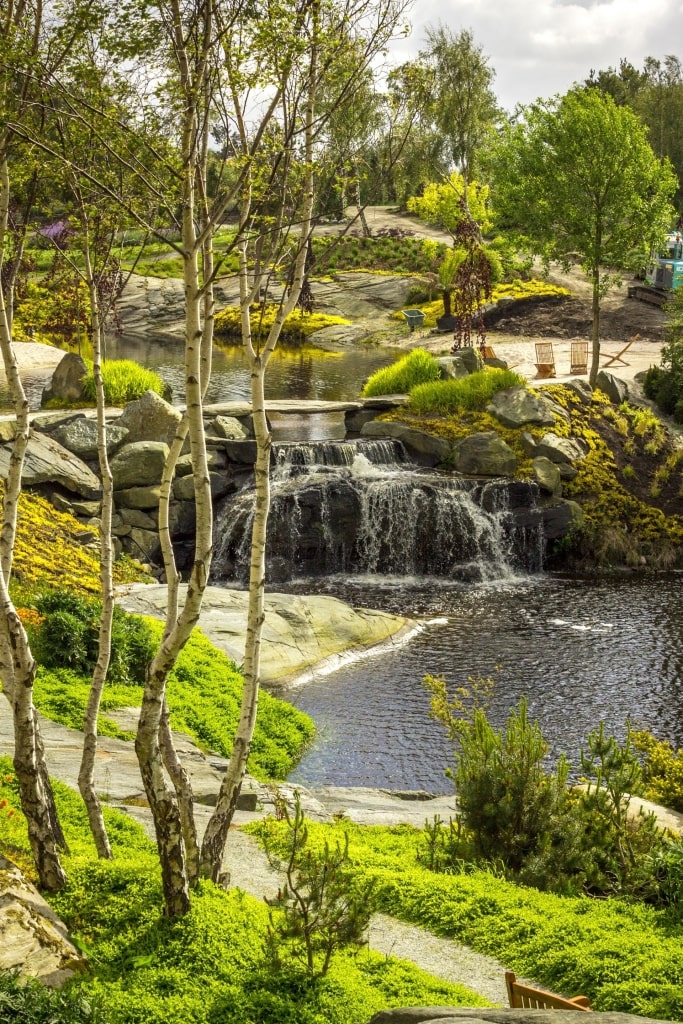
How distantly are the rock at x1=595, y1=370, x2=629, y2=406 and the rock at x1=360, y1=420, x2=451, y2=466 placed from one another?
5681 millimetres

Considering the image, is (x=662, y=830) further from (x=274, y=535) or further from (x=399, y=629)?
(x=274, y=535)

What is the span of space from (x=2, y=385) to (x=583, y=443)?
1691 cm

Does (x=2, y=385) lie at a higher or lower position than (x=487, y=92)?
lower

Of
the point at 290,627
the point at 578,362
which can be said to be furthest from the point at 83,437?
the point at 578,362

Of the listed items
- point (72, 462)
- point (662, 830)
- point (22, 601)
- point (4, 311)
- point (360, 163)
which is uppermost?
point (360, 163)

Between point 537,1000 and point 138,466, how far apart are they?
1669 cm

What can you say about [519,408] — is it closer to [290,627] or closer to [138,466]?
[138,466]

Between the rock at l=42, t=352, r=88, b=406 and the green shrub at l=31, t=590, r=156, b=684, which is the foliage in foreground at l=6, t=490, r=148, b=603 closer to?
the green shrub at l=31, t=590, r=156, b=684

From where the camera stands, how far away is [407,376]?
2681cm

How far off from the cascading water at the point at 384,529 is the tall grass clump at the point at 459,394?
340cm

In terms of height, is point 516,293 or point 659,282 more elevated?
point 659,282

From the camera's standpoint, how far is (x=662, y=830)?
31.1ft

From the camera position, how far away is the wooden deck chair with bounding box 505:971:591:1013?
5.70 m

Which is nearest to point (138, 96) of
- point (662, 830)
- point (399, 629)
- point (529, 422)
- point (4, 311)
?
point (4, 311)
